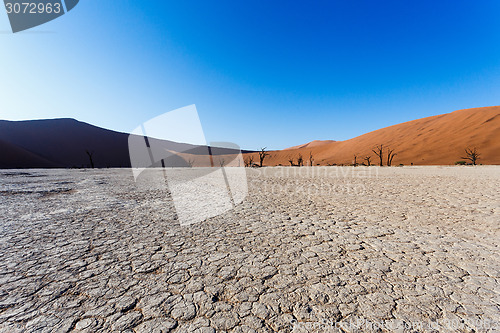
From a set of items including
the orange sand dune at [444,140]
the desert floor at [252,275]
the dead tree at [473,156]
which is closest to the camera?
the desert floor at [252,275]

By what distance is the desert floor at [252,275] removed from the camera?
5.54 ft

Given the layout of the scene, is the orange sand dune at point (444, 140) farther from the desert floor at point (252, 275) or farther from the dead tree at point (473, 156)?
the desert floor at point (252, 275)

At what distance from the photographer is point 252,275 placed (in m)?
2.35

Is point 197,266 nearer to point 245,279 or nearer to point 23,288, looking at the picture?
point 245,279

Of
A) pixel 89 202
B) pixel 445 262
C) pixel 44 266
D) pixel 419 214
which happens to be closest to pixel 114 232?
pixel 44 266

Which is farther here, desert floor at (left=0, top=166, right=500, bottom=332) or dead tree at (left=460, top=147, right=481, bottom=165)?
dead tree at (left=460, top=147, right=481, bottom=165)

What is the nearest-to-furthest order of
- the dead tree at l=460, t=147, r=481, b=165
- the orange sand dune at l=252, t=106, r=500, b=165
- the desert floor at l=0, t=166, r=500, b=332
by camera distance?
the desert floor at l=0, t=166, r=500, b=332, the dead tree at l=460, t=147, r=481, b=165, the orange sand dune at l=252, t=106, r=500, b=165

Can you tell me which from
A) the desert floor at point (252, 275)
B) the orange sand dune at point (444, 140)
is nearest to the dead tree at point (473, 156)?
the orange sand dune at point (444, 140)

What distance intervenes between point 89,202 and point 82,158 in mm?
76969

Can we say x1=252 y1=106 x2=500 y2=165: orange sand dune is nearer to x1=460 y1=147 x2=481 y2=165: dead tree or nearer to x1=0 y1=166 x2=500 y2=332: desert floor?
x1=460 y1=147 x2=481 y2=165: dead tree

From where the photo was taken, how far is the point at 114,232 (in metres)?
3.72

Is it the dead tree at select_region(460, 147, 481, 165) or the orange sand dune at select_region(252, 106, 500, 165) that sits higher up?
the orange sand dune at select_region(252, 106, 500, 165)

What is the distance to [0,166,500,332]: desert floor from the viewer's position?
1689mm

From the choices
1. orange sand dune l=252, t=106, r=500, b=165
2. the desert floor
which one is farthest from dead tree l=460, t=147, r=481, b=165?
the desert floor
